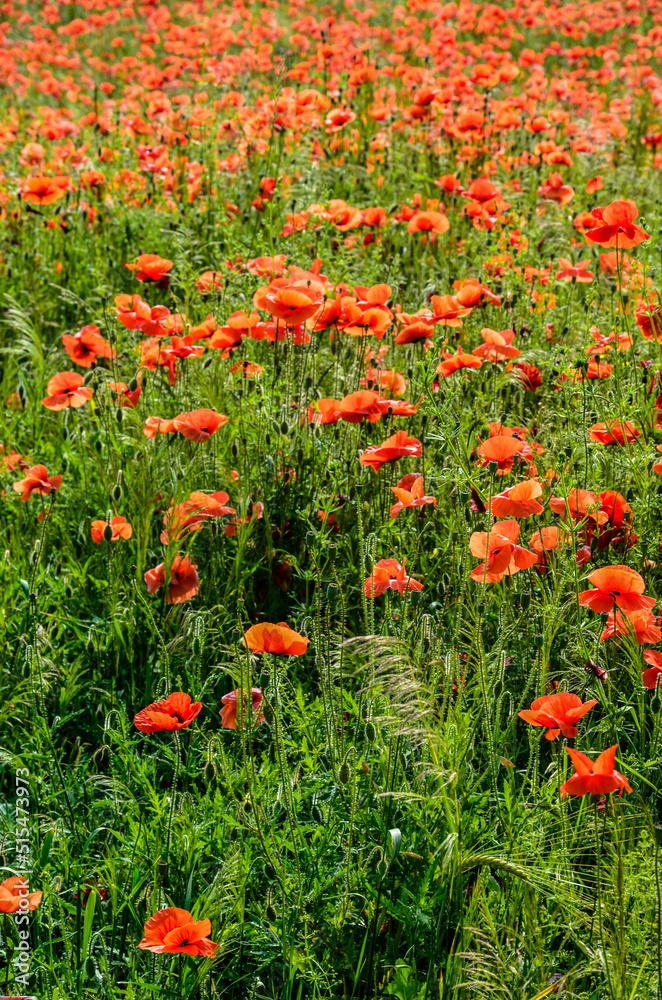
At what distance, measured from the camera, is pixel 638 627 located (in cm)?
167

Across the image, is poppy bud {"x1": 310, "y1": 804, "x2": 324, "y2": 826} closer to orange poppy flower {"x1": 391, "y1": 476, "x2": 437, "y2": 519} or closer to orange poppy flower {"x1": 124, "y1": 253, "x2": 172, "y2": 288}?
orange poppy flower {"x1": 391, "y1": 476, "x2": 437, "y2": 519}

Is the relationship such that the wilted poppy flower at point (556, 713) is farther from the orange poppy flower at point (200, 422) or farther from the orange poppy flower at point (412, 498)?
the orange poppy flower at point (200, 422)

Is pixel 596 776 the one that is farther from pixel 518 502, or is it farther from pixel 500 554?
pixel 518 502

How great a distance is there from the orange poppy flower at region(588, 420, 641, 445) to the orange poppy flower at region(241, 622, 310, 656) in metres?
1.09

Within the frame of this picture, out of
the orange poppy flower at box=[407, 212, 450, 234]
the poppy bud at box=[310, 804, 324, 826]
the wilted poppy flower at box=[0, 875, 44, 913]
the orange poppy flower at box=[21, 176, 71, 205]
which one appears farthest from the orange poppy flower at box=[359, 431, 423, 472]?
the orange poppy flower at box=[21, 176, 71, 205]

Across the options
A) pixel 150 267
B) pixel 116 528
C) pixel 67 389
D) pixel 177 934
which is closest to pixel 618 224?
pixel 150 267

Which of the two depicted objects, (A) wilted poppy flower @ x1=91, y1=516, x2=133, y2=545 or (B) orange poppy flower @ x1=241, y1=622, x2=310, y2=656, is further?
(A) wilted poppy flower @ x1=91, y1=516, x2=133, y2=545

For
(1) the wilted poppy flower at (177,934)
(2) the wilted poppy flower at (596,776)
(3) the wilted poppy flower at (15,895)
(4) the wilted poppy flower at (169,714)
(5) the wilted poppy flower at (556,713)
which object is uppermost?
(2) the wilted poppy flower at (596,776)

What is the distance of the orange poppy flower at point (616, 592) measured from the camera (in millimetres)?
1620

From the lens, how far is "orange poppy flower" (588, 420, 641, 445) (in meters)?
2.27

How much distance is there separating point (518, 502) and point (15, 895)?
46.9 inches

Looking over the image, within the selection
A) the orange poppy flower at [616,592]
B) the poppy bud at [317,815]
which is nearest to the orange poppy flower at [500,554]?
the orange poppy flower at [616,592]

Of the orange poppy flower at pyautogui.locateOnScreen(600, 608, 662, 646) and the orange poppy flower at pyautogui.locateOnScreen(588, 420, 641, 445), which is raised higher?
the orange poppy flower at pyautogui.locateOnScreen(588, 420, 641, 445)

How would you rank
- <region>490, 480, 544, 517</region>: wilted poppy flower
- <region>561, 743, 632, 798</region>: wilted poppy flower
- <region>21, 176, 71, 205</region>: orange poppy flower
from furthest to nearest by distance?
1. <region>21, 176, 71, 205</region>: orange poppy flower
2. <region>490, 480, 544, 517</region>: wilted poppy flower
3. <region>561, 743, 632, 798</region>: wilted poppy flower
